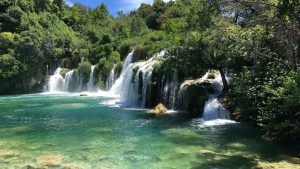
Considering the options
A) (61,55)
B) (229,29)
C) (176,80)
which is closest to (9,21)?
(61,55)

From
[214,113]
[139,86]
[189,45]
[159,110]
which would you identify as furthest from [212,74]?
[139,86]

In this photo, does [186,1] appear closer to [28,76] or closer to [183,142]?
[28,76]

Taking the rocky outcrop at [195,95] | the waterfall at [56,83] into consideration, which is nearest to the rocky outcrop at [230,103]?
the rocky outcrop at [195,95]

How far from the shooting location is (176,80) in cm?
2961

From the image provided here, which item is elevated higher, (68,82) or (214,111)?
(68,82)

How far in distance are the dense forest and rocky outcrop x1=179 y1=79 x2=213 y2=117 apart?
42.3 inches

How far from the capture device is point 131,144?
57.1 ft

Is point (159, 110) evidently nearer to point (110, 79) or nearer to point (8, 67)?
point (110, 79)

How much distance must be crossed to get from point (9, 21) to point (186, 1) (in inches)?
1187

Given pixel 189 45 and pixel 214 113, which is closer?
pixel 214 113

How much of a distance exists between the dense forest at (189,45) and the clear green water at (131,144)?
1472 millimetres

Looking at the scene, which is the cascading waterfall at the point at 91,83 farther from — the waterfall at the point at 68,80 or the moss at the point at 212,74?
the moss at the point at 212,74

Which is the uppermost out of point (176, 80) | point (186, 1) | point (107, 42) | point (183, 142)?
point (186, 1)

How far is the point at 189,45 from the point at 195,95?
3725mm
